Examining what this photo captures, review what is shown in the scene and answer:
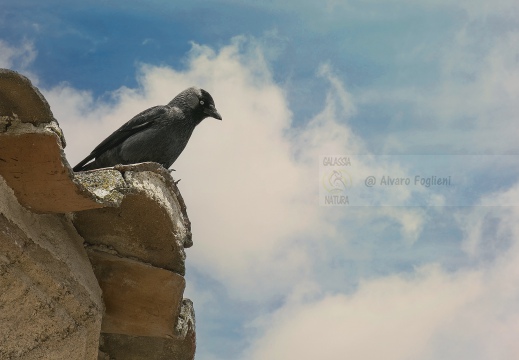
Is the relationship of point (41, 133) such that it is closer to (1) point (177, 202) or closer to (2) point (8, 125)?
(2) point (8, 125)

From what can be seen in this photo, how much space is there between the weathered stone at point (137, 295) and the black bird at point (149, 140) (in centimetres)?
352

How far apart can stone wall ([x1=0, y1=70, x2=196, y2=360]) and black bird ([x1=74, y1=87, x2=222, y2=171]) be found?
347 cm

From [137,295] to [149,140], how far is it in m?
3.72

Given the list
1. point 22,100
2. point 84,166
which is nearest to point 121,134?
point 84,166

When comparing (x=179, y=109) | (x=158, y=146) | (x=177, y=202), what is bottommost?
(x=177, y=202)

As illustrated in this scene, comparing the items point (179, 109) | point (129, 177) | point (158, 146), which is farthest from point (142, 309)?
point (179, 109)

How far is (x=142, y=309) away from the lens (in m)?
3.54

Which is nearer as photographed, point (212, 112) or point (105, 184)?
point (105, 184)

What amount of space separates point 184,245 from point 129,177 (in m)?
0.53

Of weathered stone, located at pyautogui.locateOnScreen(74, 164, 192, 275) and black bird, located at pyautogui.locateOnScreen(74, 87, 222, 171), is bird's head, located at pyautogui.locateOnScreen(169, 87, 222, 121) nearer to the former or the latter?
black bird, located at pyautogui.locateOnScreen(74, 87, 222, 171)

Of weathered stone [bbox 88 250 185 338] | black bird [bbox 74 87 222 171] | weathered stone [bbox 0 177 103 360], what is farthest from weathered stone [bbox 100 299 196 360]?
black bird [bbox 74 87 222 171]

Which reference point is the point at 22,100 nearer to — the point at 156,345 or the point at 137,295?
the point at 137,295

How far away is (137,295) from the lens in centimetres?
352

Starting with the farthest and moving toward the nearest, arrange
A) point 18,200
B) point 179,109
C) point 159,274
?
1. point 179,109
2. point 159,274
3. point 18,200
